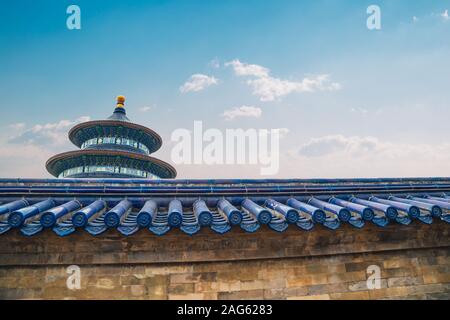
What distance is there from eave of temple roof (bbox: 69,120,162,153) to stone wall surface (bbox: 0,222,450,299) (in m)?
11.1

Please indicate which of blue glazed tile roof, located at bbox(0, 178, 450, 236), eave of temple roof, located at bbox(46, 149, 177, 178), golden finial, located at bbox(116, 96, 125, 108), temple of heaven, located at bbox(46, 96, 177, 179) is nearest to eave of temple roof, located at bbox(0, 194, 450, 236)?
blue glazed tile roof, located at bbox(0, 178, 450, 236)

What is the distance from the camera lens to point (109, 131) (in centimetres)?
1484

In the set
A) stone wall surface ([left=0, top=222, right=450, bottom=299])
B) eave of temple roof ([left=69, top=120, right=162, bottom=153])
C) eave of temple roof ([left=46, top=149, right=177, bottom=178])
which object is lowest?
stone wall surface ([left=0, top=222, right=450, bottom=299])

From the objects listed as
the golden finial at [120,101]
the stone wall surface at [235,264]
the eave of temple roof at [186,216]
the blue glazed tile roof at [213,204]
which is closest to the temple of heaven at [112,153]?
the golden finial at [120,101]

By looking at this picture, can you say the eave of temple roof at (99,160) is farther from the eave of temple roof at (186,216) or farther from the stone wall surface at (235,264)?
the stone wall surface at (235,264)

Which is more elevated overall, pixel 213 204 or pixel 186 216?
pixel 213 204

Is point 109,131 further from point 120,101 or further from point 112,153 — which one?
point 120,101

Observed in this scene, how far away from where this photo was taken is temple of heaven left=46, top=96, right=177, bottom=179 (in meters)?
13.5

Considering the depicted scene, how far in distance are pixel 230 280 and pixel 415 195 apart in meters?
5.64

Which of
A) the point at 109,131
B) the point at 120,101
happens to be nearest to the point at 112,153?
the point at 109,131

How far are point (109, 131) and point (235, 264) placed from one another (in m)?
12.7

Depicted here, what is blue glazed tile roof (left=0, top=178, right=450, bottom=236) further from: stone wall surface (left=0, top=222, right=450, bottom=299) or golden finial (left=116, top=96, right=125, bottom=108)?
golden finial (left=116, top=96, right=125, bottom=108)
